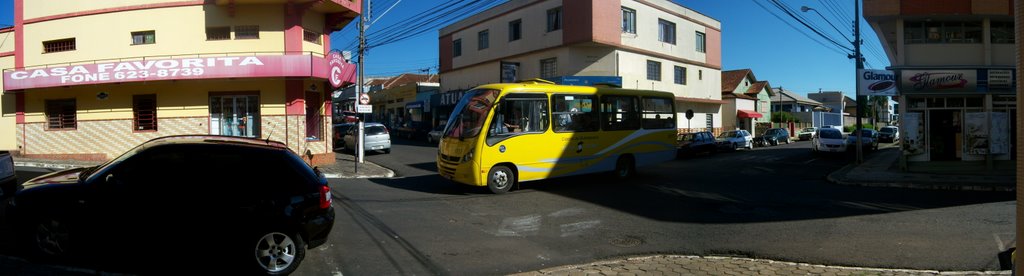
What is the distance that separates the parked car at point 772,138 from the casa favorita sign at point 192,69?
29.0 m

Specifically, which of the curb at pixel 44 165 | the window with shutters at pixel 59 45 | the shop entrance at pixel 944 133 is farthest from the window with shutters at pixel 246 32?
the shop entrance at pixel 944 133

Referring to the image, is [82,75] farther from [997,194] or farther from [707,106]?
[707,106]

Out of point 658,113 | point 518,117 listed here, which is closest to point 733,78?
point 658,113

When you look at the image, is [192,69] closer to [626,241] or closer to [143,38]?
[143,38]

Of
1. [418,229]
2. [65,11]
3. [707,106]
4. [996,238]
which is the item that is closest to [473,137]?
[418,229]

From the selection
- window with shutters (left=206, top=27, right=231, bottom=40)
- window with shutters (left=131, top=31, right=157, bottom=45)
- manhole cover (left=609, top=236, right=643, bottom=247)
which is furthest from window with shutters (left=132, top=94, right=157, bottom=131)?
manhole cover (left=609, top=236, right=643, bottom=247)

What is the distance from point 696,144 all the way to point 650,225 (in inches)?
710

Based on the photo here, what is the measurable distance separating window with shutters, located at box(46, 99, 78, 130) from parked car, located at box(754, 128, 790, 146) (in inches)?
1392

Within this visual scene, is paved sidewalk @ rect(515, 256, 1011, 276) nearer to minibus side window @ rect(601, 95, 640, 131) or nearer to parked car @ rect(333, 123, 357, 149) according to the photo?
minibus side window @ rect(601, 95, 640, 131)

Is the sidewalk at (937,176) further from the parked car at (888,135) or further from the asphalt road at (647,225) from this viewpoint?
the parked car at (888,135)

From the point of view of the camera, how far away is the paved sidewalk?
5906 millimetres

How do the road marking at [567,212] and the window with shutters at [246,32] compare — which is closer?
the road marking at [567,212]

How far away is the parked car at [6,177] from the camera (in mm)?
9086

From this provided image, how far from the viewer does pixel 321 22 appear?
19.1 m
